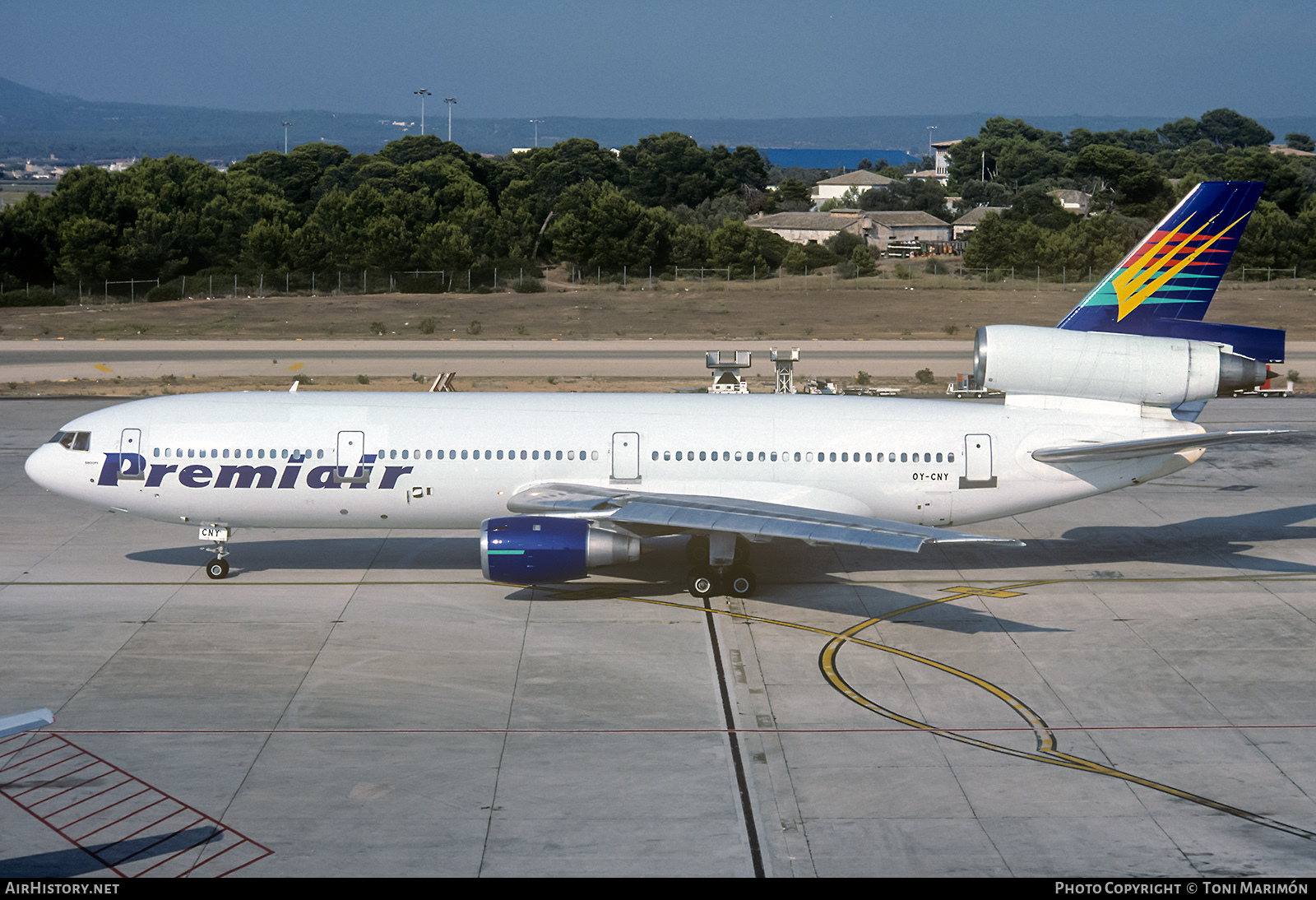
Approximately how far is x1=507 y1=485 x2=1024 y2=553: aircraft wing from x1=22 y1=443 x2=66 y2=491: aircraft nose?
1170cm

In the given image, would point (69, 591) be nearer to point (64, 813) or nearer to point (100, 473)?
point (100, 473)

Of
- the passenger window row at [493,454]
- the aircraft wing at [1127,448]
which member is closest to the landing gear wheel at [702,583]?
the passenger window row at [493,454]

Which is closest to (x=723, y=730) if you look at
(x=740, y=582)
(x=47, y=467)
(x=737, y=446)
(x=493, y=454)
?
(x=740, y=582)

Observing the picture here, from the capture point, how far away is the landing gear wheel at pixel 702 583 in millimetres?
29594

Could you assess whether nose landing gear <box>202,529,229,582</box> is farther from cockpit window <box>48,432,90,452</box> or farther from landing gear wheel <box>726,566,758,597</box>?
landing gear wheel <box>726,566,758,597</box>

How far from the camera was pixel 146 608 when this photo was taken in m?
28.5

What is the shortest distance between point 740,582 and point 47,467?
1790 centimetres

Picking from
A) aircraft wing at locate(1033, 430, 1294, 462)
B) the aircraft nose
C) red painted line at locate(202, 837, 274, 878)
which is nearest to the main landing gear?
aircraft wing at locate(1033, 430, 1294, 462)

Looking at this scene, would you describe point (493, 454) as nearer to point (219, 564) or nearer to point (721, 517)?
point (721, 517)

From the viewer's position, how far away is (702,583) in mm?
29578

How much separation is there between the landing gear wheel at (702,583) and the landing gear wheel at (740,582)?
31 cm

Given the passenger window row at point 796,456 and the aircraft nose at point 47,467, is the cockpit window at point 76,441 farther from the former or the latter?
the passenger window row at point 796,456

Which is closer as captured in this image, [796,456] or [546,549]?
[546,549]
